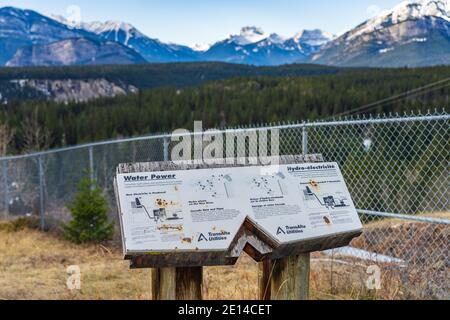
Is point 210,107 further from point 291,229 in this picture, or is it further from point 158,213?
point 158,213

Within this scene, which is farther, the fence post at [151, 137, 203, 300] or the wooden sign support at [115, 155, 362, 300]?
the fence post at [151, 137, 203, 300]

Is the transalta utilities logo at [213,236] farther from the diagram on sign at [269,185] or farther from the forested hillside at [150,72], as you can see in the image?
the forested hillside at [150,72]

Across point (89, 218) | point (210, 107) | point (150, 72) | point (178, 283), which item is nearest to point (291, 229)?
point (178, 283)

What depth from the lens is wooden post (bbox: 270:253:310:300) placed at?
3.27 meters

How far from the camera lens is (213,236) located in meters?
2.97

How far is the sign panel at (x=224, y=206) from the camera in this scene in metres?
2.92

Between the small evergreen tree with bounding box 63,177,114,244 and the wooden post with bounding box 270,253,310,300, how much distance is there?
7670 mm

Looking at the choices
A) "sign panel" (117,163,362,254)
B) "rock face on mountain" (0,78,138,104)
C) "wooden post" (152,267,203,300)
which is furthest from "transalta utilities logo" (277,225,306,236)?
"rock face on mountain" (0,78,138,104)

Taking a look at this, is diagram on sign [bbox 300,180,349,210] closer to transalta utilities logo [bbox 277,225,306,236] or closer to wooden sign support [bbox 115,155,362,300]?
wooden sign support [bbox 115,155,362,300]

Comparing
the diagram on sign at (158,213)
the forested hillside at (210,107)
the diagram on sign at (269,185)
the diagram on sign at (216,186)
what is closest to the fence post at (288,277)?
the diagram on sign at (269,185)

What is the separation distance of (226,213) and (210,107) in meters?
75.5

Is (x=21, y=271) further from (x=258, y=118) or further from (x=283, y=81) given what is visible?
(x=283, y=81)
